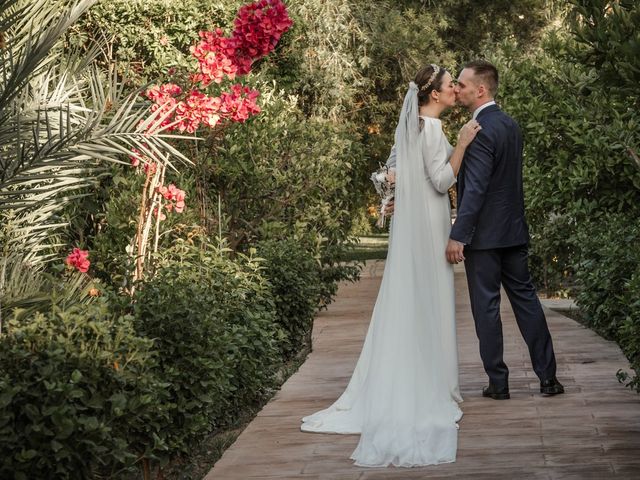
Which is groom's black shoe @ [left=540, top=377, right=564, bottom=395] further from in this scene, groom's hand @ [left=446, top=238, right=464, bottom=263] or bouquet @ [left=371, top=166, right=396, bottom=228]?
bouquet @ [left=371, top=166, right=396, bottom=228]

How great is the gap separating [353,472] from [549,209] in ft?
26.4

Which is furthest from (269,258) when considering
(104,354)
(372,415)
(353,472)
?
(104,354)

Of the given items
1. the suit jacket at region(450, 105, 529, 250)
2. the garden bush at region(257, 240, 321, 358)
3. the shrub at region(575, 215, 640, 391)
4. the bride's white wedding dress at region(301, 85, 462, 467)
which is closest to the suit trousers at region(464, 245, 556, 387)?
the suit jacket at region(450, 105, 529, 250)

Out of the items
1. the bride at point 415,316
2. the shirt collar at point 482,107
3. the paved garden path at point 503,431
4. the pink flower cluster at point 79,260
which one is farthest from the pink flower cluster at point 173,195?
the shirt collar at point 482,107

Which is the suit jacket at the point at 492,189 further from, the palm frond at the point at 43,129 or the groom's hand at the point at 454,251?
the palm frond at the point at 43,129

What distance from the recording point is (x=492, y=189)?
22.4ft

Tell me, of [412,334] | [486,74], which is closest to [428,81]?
[486,74]

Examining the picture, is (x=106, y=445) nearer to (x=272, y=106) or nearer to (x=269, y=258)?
(x=269, y=258)

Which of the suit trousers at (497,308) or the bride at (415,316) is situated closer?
the bride at (415,316)

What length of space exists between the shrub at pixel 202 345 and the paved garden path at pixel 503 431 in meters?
0.21

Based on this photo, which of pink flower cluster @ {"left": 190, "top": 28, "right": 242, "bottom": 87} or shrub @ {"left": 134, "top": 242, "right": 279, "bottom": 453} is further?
pink flower cluster @ {"left": 190, "top": 28, "right": 242, "bottom": 87}

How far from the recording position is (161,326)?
548 cm

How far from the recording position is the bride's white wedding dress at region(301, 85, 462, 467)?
19.2ft

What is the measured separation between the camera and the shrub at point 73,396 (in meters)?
4.23
